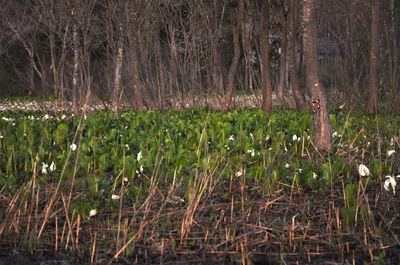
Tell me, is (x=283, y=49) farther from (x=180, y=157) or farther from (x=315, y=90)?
(x=180, y=157)

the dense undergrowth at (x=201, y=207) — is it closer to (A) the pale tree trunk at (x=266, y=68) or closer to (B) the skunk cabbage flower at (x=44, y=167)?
(B) the skunk cabbage flower at (x=44, y=167)

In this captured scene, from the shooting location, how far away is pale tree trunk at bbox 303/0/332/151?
29.5 ft

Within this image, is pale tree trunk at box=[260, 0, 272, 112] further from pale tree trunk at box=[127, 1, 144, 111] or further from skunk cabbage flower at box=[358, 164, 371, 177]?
skunk cabbage flower at box=[358, 164, 371, 177]

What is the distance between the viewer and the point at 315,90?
9.34 meters

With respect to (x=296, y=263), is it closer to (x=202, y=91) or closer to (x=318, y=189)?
(x=318, y=189)

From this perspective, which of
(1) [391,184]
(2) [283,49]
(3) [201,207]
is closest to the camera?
(3) [201,207]

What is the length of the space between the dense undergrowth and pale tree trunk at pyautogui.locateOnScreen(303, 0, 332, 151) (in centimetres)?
23

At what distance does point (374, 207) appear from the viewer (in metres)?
6.01

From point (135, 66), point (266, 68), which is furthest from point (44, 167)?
point (266, 68)

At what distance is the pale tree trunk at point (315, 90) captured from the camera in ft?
29.5

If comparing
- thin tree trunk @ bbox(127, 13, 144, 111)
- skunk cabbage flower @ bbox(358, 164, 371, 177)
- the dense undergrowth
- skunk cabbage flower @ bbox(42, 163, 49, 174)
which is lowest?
the dense undergrowth

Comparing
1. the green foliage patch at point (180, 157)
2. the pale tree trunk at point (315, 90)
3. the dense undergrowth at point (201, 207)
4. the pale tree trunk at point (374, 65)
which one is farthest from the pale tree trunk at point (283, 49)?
the dense undergrowth at point (201, 207)

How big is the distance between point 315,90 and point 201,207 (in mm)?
4081

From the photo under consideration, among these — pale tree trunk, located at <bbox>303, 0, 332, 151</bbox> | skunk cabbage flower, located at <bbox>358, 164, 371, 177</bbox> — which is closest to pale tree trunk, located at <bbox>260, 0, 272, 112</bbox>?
pale tree trunk, located at <bbox>303, 0, 332, 151</bbox>
